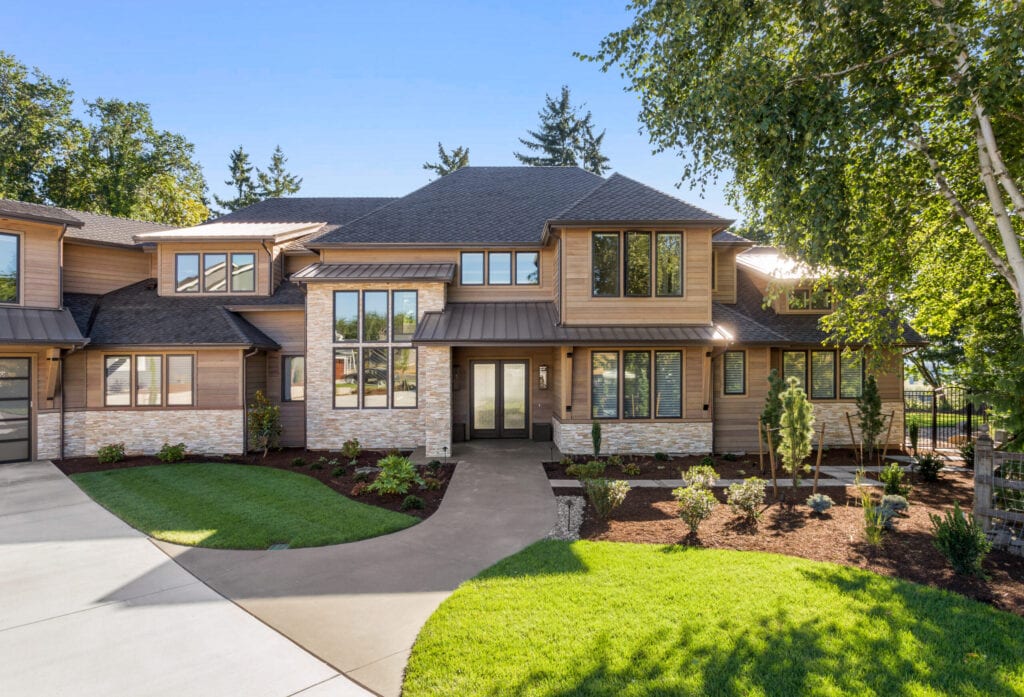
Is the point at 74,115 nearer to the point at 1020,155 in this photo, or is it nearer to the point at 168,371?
the point at 168,371

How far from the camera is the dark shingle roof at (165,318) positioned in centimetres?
1264

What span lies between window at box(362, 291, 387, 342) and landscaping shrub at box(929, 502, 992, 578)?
12285 millimetres

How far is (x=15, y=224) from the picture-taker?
39.1ft

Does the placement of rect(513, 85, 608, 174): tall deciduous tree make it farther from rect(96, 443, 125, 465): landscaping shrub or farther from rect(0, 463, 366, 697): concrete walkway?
rect(0, 463, 366, 697): concrete walkway

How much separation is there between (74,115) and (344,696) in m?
38.1

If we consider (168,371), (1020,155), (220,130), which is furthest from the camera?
(220,130)

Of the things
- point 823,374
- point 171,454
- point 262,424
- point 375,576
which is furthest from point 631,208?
point 171,454

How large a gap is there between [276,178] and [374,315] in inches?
1248

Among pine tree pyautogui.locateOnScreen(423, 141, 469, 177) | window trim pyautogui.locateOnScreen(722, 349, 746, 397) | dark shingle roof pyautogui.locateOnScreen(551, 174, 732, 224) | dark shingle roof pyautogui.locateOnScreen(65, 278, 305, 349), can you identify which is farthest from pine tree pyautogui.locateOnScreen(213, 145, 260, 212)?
window trim pyautogui.locateOnScreen(722, 349, 746, 397)

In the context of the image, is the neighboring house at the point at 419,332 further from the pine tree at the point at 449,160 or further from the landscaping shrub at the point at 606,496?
the pine tree at the point at 449,160

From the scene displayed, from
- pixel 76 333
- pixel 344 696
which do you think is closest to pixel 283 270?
pixel 76 333

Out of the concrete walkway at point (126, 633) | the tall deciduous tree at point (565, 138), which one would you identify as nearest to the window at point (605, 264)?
the concrete walkway at point (126, 633)

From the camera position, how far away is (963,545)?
5391 mm

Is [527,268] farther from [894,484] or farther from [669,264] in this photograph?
[894,484]
